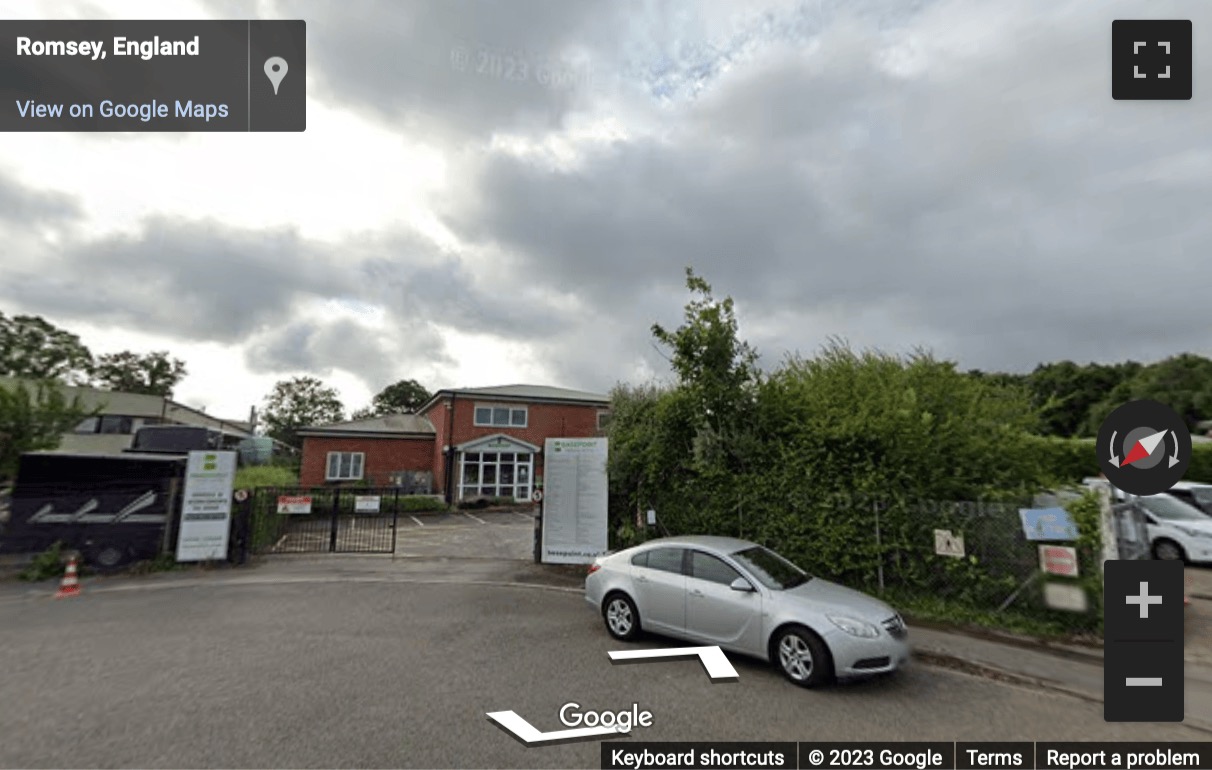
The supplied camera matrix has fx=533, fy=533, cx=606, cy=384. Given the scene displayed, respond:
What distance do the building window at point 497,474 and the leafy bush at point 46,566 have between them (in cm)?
1775

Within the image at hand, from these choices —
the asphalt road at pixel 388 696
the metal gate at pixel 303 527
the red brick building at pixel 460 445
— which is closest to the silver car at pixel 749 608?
the asphalt road at pixel 388 696

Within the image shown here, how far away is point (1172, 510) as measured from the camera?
39.5 feet

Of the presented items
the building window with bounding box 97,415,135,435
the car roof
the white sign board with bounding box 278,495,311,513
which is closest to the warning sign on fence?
the car roof

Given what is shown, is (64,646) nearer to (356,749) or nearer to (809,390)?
(356,749)

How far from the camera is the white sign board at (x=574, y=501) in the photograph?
38.8ft

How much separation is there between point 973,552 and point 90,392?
57503 millimetres

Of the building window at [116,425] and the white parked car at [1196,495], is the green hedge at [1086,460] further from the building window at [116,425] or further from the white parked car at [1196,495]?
the building window at [116,425]

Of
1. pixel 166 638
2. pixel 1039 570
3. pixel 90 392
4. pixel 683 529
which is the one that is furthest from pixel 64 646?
pixel 90 392

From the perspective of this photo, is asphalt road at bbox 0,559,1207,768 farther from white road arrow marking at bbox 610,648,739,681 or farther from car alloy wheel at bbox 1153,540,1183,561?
car alloy wheel at bbox 1153,540,1183,561

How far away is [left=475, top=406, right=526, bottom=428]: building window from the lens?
99.9 ft

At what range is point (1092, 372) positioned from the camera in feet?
176

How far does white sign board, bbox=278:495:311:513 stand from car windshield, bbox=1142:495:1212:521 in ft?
63.4

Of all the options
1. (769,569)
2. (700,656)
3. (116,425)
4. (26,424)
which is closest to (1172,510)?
(769,569)

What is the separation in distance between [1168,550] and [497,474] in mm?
25651
